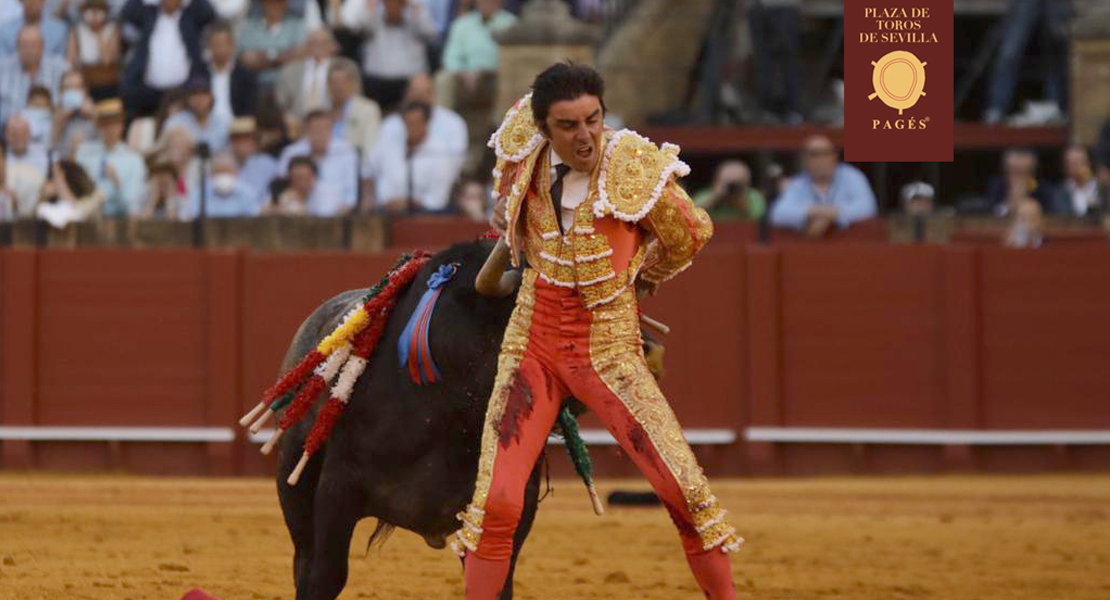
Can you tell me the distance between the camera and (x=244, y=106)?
12547 millimetres

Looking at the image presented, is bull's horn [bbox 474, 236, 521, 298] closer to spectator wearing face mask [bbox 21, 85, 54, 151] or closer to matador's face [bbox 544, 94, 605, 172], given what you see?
matador's face [bbox 544, 94, 605, 172]

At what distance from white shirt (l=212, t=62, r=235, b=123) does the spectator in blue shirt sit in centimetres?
319

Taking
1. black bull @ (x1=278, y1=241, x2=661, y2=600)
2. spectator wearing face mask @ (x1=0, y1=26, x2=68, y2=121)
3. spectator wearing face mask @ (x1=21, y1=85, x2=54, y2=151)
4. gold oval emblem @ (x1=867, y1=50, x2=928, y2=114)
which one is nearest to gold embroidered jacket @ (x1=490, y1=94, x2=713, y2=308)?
black bull @ (x1=278, y1=241, x2=661, y2=600)

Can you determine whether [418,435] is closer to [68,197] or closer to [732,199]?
[732,199]

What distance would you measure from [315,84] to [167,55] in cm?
101

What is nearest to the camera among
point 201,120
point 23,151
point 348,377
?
point 348,377

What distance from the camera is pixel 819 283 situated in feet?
37.6

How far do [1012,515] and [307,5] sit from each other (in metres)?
5.47

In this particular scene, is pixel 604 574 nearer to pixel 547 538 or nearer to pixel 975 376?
pixel 547 538

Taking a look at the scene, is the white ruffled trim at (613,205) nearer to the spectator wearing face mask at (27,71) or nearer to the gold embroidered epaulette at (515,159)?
the gold embroidered epaulette at (515,159)

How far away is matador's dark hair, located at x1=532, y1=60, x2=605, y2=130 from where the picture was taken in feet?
15.6

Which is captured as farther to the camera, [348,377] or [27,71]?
[27,71]

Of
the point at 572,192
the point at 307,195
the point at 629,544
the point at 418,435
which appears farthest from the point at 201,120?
the point at 572,192

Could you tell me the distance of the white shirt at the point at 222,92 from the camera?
41.0 feet
